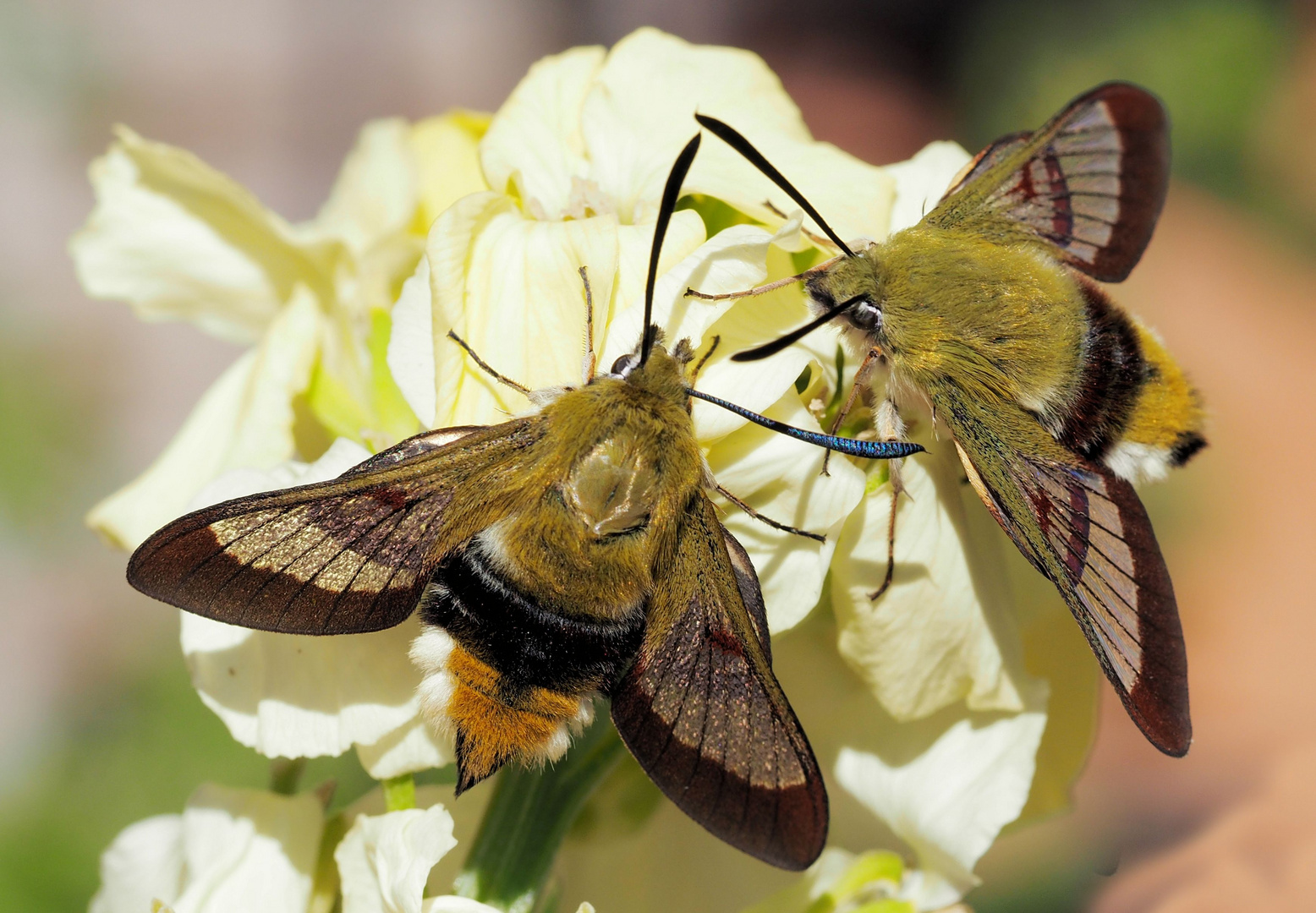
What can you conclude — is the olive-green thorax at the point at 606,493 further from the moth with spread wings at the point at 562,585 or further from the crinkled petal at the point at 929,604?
the crinkled petal at the point at 929,604

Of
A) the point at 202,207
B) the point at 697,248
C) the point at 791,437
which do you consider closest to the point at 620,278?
the point at 697,248

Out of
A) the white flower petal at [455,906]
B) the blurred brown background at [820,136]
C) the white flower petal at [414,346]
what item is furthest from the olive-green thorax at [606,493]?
the blurred brown background at [820,136]

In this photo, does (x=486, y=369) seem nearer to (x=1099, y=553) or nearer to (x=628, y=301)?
(x=628, y=301)

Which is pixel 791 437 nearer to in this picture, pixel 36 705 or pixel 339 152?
pixel 36 705

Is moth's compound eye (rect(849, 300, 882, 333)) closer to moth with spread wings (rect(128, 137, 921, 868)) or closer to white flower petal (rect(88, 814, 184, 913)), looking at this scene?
moth with spread wings (rect(128, 137, 921, 868))

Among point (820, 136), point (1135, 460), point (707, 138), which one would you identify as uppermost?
point (820, 136)

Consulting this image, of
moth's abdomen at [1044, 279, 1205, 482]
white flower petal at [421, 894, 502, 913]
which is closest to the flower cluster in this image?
white flower petal at [421, 894, 502, 913]

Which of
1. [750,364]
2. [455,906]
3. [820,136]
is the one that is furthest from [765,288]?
[820,136]
